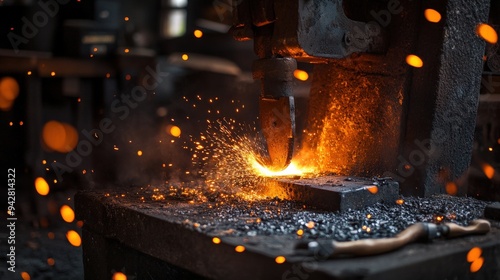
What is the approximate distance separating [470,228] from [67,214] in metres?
4.48

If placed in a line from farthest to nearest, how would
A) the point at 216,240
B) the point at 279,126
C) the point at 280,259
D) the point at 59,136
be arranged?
1. the point at 59,136
2. the point at 279,126
3. the point at 216,240
4. the point at 280,259

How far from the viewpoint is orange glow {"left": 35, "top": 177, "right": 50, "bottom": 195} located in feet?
19.6

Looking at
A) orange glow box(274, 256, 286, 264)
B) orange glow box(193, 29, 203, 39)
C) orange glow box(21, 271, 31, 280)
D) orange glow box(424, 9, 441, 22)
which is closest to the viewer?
orange glow box(274, 256, 286, 264)

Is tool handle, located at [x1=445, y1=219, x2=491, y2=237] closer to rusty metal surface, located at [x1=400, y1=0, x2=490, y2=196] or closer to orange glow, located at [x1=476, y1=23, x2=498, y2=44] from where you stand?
rusty metal surface, located at [x1=400, y1=0, x2=490, y2=196]

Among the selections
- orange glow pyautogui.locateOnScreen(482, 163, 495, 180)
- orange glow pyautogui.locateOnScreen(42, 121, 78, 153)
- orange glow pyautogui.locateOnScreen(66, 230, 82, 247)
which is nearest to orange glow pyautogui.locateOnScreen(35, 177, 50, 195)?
orange glow pyautogui.locateOnScreen(42, 121, 78, 153)

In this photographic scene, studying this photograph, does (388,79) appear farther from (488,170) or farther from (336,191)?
(488,170)

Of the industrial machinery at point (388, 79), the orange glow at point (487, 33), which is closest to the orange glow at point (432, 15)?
the industrial machinery at point (388, 79)

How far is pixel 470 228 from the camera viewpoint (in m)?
2.54

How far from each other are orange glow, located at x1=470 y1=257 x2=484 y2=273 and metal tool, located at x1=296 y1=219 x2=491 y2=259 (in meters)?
0.13

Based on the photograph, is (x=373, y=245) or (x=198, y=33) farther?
(x=198, y=33)

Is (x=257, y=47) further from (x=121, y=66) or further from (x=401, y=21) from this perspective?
(x=121, y=66)

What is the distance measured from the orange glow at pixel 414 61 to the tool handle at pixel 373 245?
4.22 feet

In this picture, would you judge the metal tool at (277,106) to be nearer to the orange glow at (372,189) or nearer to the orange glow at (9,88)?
the orange glow at (372,189)

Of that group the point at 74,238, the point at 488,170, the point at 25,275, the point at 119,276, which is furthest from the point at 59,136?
the point at 488,170
